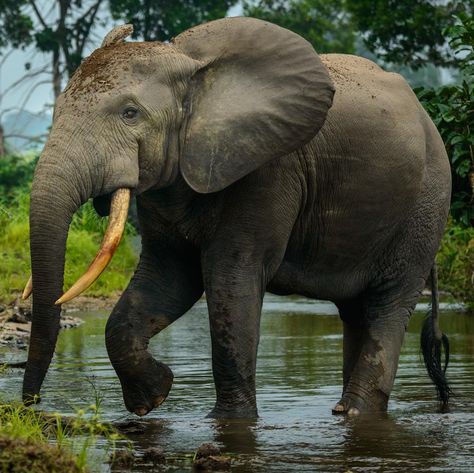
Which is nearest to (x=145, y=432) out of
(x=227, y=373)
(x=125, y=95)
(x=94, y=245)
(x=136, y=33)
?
(x=227, y=373)

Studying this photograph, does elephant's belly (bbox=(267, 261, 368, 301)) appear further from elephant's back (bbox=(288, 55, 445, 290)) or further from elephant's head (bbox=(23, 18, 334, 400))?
elephant's head (bbox=(23, 18, 334, 400))

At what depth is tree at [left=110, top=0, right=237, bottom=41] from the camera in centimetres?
3497

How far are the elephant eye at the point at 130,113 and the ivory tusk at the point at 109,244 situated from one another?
15.0 inches

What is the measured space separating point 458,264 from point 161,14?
20.7 metres

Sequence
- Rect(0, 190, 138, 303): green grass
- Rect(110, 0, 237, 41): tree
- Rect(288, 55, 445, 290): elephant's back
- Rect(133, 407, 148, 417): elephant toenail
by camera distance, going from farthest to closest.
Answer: Rect(110, 0, 237, 41): tree → Rect(0, 190, 138, 303): green grass → Rect(288, 55, 445, 290): elephant's back → Rect(133, 407, 148, 417): elephant toenail

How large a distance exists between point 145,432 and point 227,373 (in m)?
0.66

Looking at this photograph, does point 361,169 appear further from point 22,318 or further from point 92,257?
point 92,257

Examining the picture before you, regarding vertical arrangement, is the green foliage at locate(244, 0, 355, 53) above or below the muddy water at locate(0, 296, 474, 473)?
above

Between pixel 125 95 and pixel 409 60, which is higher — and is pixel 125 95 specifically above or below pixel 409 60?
below

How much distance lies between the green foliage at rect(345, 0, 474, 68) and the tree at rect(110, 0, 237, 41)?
9410mm

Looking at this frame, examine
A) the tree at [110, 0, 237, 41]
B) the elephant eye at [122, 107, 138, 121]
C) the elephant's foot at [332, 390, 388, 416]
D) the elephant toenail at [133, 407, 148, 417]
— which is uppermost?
the tree at [110, 0, 237, 41]

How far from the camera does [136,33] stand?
35.9m

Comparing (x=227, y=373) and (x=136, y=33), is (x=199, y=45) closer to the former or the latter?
(x=227, y=373)

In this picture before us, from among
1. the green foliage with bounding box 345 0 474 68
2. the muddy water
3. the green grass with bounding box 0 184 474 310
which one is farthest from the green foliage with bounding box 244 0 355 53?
the muddy water
